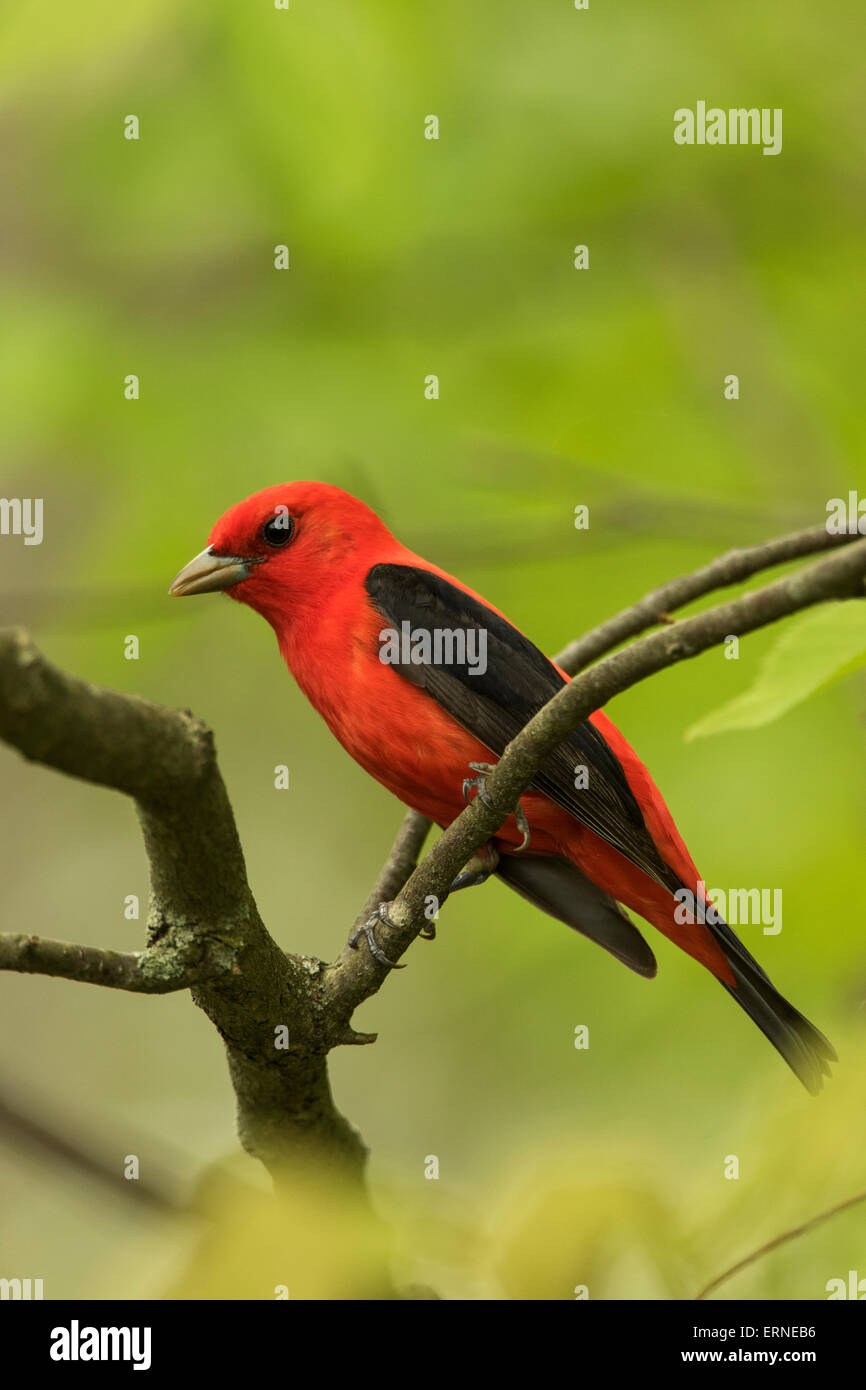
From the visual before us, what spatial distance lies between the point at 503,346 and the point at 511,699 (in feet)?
6.39

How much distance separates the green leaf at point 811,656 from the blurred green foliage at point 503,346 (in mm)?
1780

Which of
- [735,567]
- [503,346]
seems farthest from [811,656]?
[503,346]

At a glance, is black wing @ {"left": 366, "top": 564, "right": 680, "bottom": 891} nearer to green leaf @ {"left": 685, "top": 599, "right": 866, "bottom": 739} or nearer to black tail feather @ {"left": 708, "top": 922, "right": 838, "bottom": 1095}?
black tail feather @ {"left": 708, "top": 922, "right": 838, "bottom": 1095}

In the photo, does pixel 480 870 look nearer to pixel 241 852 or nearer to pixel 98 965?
pixel 241 852

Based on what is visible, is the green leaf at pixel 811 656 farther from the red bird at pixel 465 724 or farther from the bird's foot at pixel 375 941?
the red bird at pixel 465 724

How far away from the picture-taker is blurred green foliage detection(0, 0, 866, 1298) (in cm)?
489

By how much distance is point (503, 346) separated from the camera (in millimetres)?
5598

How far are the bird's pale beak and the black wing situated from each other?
50cm

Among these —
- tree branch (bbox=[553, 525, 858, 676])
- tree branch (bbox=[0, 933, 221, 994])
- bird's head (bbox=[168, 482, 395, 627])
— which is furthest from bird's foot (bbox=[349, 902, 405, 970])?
bird's head (bbox=[168, 482, 395, 627])

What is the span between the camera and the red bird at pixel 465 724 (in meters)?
4.20

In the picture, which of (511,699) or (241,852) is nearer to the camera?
(241,852)

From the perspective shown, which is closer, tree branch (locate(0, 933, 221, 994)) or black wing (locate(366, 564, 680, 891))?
tree branch (locate(0, 933, 221, 994))

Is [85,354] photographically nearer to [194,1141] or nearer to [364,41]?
[364,41]
